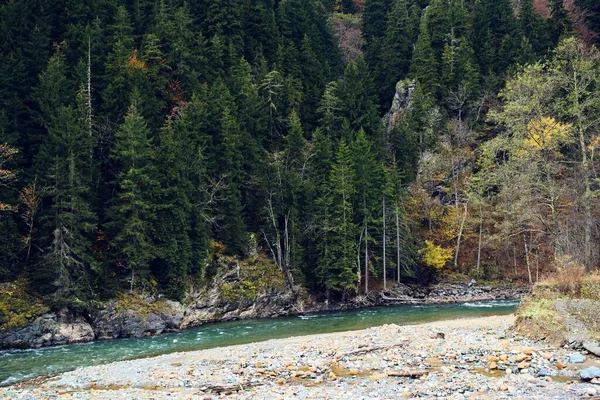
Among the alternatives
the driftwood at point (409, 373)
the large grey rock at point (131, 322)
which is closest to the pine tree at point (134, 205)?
the large grey rock at point (131, 322)

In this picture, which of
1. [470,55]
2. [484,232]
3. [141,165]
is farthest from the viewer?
[470,55]

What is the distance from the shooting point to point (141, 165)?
32750mm

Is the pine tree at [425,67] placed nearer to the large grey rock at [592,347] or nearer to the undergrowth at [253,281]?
the undergrowth at [253,281]

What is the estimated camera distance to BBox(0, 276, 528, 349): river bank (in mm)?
25734

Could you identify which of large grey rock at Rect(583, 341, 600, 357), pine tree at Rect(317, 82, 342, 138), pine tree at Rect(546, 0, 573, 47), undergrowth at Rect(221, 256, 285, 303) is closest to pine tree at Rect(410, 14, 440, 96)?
pine tree at Rect(317, 82, 342, 138)

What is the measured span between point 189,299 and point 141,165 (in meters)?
9.37

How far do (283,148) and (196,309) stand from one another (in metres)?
20.1

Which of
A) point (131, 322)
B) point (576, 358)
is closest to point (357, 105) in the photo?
point (131, 322)

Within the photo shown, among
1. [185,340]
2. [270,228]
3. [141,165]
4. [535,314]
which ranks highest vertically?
[141,165]

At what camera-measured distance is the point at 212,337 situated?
25.7 meters

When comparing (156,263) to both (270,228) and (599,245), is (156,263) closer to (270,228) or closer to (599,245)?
(270,228)

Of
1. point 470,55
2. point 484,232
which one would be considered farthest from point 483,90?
point 484,232

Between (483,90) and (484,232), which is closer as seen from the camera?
(484,232)

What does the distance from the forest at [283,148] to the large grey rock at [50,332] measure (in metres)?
1.00
